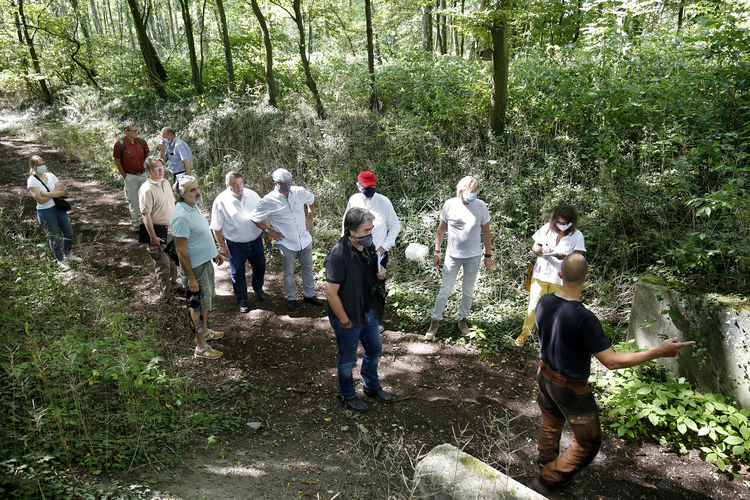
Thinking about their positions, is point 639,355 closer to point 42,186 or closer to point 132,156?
point 42,186

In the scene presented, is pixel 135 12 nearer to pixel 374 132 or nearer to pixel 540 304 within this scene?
pixel 374 132

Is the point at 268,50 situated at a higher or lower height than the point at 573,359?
higher

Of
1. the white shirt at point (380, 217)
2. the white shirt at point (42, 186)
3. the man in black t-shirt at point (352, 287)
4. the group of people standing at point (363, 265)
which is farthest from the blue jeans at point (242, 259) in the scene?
the white shirt at point (42, 186)

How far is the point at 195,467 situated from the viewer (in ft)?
10.6

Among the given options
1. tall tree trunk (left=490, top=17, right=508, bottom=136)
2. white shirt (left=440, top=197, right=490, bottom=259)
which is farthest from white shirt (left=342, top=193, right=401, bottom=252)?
tall tree trunk (left=490, top=17, right=508, bottom=136)

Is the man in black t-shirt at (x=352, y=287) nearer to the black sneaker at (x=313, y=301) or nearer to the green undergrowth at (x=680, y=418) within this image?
the black sneaker at (x=313, y=301)

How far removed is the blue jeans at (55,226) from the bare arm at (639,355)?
7.26m

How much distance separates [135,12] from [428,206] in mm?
13054

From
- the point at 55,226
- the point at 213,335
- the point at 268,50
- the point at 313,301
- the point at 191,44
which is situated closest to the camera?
the point at 213,335

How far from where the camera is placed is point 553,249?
478 cm

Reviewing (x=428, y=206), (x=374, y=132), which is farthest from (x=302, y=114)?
(x=428, y=206)

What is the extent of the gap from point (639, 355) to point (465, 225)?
2662mm

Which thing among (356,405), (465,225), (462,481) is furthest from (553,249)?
(462,481)

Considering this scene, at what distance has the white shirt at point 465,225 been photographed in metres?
5.13
